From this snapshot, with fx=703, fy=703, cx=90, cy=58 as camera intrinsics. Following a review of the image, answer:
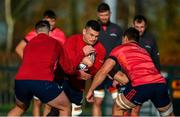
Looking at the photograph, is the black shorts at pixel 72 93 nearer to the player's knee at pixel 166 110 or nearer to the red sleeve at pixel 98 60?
the red sleeve at pixel 98 60

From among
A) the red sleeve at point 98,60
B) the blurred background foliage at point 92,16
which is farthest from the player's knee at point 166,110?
the blurred background foliage at point 92,16

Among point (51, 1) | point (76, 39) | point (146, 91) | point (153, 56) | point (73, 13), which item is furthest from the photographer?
point (51, 1)

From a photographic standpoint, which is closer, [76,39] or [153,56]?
[76,39]

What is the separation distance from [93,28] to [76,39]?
0.47 metres

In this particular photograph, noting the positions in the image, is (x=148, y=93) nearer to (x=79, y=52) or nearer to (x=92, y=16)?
(x=79, y=52)

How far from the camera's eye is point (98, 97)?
13.4 m

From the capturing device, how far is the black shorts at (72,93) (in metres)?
11.7

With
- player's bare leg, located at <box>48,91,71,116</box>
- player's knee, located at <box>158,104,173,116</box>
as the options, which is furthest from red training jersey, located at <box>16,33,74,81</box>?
A: player's knee, located at <box>158,104,173,116</box>

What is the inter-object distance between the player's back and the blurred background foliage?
27975 mm

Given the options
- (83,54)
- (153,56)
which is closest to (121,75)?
(83,54)

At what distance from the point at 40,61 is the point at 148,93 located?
5.73ft

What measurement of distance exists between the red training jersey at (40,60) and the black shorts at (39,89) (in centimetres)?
7

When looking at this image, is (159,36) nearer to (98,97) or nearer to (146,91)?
(98,97)

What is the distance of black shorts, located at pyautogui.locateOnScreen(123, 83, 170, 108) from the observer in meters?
10.6
